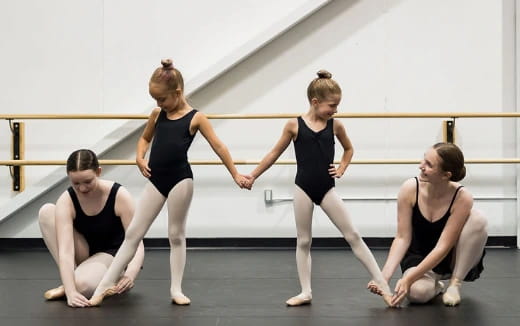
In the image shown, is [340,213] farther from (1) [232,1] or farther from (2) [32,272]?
(1) [232,1]

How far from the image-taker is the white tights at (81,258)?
7.64ft

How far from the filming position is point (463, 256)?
90.3 inches

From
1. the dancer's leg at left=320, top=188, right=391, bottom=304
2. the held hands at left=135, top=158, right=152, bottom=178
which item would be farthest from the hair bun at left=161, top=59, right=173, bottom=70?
the dancer's leg at left=320, top=188, right=391, bottom=304

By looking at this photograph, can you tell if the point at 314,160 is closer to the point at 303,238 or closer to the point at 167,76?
the point at 303,238

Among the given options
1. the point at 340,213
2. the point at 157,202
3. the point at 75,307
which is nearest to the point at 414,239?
the point at 340,213

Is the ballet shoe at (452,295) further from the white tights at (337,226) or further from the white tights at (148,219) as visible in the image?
the white tights at (148,219)

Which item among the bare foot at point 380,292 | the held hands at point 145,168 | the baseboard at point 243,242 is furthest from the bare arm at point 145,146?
the baseboard at point 243,242

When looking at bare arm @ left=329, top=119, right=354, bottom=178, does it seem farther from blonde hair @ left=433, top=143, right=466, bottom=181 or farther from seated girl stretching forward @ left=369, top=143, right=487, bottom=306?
blonde hair @ left=433, top=143, right=466, bottom=181

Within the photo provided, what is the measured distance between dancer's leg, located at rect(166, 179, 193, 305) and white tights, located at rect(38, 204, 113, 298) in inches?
12.2

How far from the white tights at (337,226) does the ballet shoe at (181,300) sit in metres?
0.43

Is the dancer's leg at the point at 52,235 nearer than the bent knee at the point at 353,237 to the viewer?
No

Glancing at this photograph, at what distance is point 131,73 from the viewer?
3.83 m

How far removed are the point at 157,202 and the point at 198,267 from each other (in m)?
0.95

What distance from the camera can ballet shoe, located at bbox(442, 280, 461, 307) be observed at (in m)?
2.21
